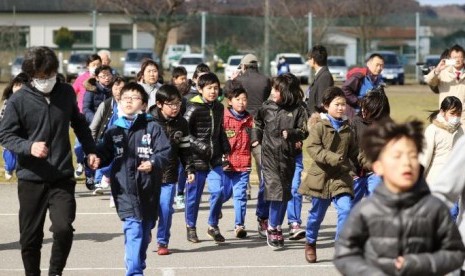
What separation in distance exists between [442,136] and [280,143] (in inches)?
70.4

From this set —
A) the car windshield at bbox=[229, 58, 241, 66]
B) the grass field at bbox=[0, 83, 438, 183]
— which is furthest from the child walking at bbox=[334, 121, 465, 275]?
the car windshield at bbox=[229, 58, 241, 66]

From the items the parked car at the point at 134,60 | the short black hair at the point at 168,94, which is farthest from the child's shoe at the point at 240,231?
the parked car at the point at 134,60

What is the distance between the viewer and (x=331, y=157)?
10.1 meters

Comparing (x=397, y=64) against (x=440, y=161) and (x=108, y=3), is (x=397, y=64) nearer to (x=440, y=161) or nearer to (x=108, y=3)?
(x=108, y=3)

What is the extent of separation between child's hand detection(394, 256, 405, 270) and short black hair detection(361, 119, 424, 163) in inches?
17.8

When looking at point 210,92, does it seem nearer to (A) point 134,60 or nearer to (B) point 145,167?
(B) point 145,167

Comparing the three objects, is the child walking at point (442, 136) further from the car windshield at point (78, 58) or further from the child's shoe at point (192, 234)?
the car windshield at point (78, 58)

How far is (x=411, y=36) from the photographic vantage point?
97125 millimetres

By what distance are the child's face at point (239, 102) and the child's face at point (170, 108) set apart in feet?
3.84

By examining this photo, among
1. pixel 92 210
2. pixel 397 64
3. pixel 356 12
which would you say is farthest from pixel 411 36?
pixel 92 210

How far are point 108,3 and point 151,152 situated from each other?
63.0 meters

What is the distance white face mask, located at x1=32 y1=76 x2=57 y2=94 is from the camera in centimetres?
842

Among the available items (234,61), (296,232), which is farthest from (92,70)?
(234,61)

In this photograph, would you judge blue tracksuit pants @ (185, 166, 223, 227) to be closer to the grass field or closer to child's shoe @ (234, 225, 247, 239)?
child's shoe @ (234, 225, 247, 239)
